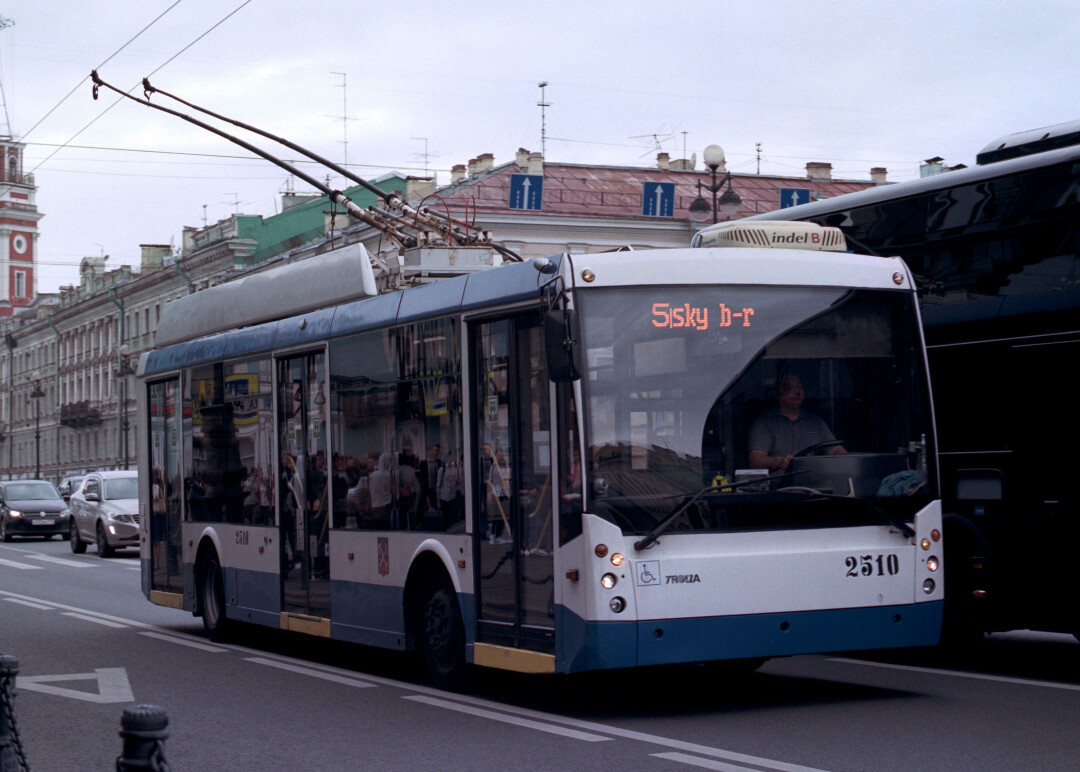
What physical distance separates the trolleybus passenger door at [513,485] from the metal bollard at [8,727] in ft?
12.2

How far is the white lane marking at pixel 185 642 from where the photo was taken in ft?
47.0

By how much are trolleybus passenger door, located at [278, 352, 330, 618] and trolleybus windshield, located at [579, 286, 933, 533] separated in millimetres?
4042

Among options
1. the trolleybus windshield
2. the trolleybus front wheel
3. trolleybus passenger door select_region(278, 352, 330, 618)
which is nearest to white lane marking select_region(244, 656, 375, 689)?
trolleybus passenger door select_region(278, 352, 330, 618)

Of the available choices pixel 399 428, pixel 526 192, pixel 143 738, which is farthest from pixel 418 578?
pixel 526 192

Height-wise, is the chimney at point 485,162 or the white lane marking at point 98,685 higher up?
the chimney at point 485,162

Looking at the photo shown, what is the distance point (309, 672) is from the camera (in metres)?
12.3

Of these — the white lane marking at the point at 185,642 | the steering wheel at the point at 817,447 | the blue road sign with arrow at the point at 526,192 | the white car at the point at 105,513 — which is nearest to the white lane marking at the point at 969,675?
the steering wheel at the point at 817,447

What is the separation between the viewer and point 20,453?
11156 centimetres

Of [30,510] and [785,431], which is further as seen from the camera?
[30,510]

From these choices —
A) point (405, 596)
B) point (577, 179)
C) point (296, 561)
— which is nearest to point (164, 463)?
→ point (296, 561)

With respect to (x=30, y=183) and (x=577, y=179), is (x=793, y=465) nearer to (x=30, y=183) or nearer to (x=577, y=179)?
(x=577, y=179)

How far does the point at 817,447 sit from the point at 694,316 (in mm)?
1043

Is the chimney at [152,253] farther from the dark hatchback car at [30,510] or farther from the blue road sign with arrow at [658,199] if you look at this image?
the dark hatchback car at [30,510]

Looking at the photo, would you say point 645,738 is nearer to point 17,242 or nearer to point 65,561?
point 65,561
